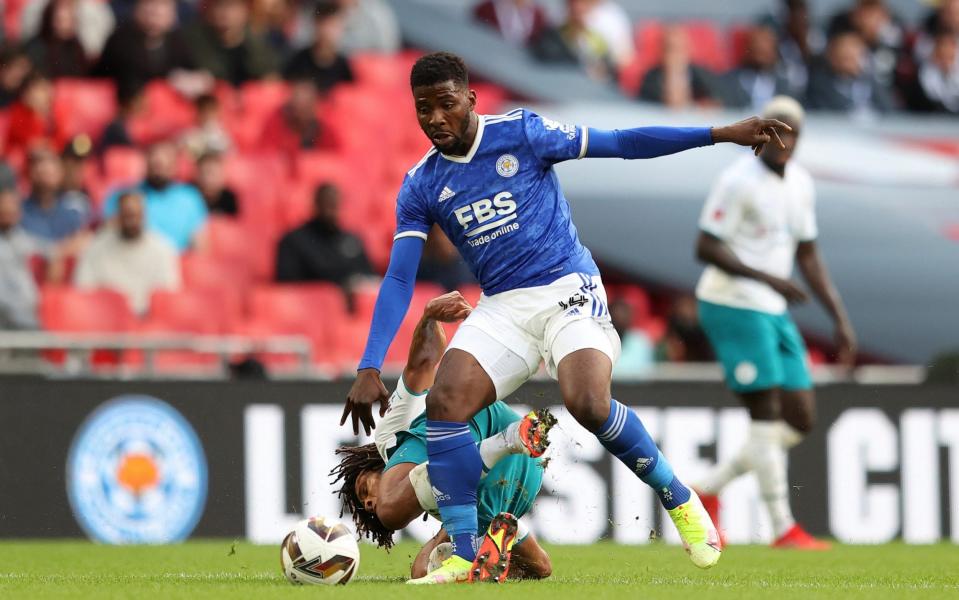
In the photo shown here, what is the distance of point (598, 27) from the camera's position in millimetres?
15898

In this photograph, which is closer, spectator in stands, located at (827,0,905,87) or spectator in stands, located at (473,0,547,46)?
spectator in stands, located at (473,0,547,46)

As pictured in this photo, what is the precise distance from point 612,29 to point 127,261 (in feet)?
21.0

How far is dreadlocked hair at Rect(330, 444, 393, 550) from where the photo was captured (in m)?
6.92

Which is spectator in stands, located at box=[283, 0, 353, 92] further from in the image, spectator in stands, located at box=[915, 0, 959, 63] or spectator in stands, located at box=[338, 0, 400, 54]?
spectator in stands, located at box=[915, 0, 959, 63]

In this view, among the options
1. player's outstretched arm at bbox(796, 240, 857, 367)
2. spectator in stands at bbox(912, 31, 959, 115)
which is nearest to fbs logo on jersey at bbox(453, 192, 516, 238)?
player's outstretched arm at bbox(796, 240, 857, 367)

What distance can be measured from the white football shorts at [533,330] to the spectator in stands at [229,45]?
8.43 metres

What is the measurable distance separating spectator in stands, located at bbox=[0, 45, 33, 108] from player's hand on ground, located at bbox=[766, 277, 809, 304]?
716 centimetres

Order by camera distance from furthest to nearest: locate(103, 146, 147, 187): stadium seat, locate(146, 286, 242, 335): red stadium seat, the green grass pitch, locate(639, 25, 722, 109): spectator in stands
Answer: locate(639, 25, 722, 109): spectator in stands → locate(103, 146, 147, 187): stadium seat → locate(146, 286, 242, 335): red stadium seat → the green grass pitch

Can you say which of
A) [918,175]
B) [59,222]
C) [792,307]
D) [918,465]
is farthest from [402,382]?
[918,175]

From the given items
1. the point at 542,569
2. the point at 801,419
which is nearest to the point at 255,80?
the point at 801,419

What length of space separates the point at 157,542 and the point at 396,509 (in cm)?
333

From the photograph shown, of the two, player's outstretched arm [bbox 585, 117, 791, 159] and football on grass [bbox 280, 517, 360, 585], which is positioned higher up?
player's outstretched arm [bbox 585, 117, 791, 159]

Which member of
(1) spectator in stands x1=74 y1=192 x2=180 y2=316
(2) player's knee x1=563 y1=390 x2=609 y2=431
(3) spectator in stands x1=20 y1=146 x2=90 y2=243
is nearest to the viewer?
(2) player's knee x1=563 y1=390 x2=609 y2=431

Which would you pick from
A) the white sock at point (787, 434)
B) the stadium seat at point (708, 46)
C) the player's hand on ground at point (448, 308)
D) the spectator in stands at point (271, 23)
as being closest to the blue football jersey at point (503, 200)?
the player's hand on ground at point (448, 308)
